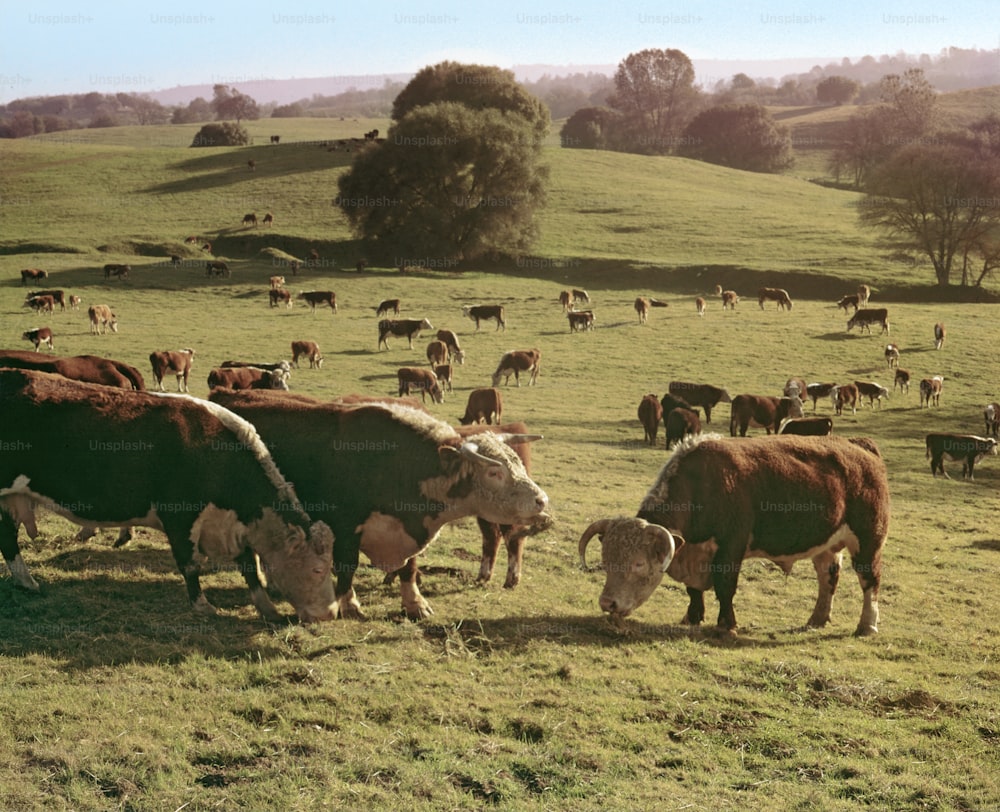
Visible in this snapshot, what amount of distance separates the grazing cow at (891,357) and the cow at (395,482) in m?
28.0

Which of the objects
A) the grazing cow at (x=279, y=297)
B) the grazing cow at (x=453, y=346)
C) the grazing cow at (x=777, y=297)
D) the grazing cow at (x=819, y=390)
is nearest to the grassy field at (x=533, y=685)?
the grazing cow at (x=819, y=390)

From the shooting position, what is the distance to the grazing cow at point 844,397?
1126 inches

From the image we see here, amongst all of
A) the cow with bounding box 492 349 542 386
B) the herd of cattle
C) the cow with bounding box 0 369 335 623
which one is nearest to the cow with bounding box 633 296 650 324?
the cow with bounding box 492 349 542 386

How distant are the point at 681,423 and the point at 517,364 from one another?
807 cm

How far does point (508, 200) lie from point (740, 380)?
29.9 m

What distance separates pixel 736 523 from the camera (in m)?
9.93

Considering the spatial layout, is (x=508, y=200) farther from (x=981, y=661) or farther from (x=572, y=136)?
(x=572, y=136)

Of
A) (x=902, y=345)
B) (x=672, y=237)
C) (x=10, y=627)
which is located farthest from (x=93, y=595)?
(x=672, y=237)

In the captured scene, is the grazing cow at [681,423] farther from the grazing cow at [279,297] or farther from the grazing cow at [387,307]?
the grazing cow at [279,297]

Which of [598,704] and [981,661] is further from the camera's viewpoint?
[981,661]

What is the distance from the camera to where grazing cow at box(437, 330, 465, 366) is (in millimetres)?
32472

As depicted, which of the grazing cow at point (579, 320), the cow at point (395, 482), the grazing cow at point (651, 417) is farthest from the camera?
the grazing cow at point (579, 320)

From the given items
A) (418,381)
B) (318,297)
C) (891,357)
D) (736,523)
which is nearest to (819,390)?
(891,357)

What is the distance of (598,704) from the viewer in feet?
25.5
